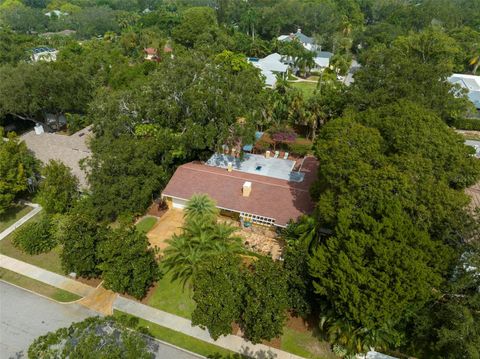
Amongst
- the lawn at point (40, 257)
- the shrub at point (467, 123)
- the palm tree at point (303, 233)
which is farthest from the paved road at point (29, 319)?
the shrub at point (467, 123)

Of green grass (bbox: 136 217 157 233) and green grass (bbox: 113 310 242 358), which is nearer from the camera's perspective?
green grass (bbox: 113 310 242 358)

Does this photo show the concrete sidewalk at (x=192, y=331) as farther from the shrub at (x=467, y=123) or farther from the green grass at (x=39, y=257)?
the shrub at (x=467, y=123)

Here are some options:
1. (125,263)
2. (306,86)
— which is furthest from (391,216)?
(306,86)

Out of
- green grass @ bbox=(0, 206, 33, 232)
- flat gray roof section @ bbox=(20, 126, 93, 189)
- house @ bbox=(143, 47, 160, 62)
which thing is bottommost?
house @ bbox=(143, 47, 160, 62)

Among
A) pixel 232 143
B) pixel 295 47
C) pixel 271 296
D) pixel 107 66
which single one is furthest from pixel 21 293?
pixel 295 47

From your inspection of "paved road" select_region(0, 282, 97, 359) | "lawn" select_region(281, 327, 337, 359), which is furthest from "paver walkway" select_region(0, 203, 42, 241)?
"lawn" select_region(281, 327, 337, 359)

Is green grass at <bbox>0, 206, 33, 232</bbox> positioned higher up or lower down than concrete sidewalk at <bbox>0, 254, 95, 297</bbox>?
lower down

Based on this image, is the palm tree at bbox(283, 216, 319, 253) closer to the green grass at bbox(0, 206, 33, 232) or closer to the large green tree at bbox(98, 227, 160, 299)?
the large green tree at bbox(98, 227, 160, 299)

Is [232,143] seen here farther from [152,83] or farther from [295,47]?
[295,47]
